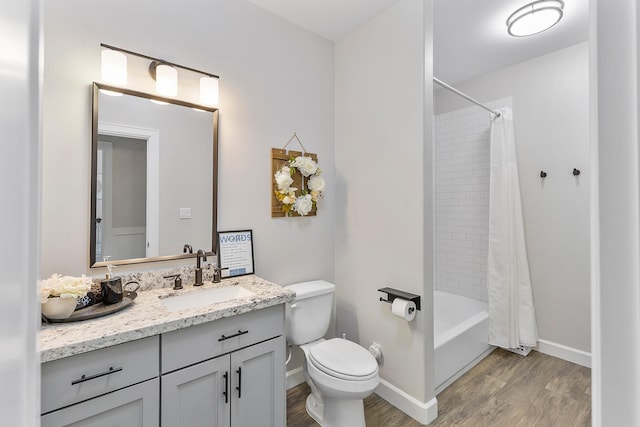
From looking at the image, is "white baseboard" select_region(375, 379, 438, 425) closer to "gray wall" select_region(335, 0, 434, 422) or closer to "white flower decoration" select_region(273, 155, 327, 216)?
"gray wall" select_region(335, 0, 434, 422)

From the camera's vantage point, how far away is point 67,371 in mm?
995

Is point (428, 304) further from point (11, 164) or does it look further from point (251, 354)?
point (11, 164)

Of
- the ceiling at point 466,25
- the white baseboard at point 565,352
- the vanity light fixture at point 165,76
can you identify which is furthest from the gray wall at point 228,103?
the white baseboard at point 565,352

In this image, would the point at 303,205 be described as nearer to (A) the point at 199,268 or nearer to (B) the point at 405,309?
(A) the point at 199,268

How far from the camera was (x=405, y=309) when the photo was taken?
182 cm

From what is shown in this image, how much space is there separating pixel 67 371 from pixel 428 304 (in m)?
1.75

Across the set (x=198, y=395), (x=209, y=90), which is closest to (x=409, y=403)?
(x=198, y=395)

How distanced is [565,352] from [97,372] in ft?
10.8

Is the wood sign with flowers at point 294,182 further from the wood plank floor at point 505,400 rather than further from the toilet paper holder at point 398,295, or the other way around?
the wood plank floor at point 505,400

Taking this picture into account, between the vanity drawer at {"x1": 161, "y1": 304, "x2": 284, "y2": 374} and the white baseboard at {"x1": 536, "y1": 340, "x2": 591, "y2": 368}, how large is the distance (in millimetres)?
2523

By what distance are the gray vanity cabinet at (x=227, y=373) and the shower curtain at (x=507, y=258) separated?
6.84ft

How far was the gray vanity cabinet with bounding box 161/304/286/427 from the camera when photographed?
1.22 metres

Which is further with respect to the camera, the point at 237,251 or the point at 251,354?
the point at 237,251

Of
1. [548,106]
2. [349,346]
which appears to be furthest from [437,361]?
[548,106]
